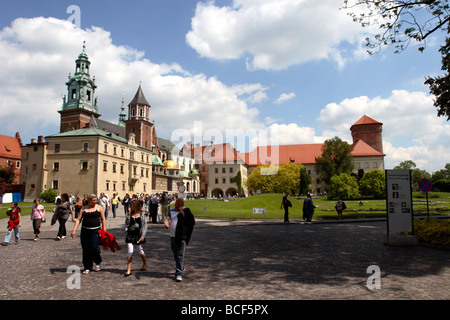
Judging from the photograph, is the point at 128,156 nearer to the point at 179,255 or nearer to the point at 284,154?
the point at 284,154

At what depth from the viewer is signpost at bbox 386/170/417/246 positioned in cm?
1159

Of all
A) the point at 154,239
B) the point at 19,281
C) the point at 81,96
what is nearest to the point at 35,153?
the point at 81,96

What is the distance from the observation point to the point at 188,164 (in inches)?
4774

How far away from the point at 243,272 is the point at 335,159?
7547 centimetres

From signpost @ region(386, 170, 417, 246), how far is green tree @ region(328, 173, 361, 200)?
45.7m

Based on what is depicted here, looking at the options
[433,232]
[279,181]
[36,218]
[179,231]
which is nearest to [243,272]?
[179,231]

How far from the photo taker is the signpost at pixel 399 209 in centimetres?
1159

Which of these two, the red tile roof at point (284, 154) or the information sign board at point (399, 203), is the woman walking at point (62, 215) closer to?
the information sign board at point (399, 203)

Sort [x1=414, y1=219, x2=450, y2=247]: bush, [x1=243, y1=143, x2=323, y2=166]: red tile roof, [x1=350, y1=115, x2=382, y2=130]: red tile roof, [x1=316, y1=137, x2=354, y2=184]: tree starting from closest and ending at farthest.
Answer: [x1=414, y1=219, x2=450, y2=247]: bush < [x1=316, y1=137, x2=354, y2=184]: tree < [x1=350, y1=115, x2=382, y2=130]: red tile roof < [x1=243, y1=143, x2=323, y2=166]: red tile roof

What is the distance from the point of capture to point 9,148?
266 feet

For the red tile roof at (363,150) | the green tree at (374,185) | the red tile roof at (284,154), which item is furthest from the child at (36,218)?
the red tile roof at (363,150)

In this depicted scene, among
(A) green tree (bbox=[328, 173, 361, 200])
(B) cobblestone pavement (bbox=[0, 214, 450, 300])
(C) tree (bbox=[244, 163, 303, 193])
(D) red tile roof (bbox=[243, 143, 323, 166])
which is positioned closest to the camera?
(B) cobblestone pavement (bbox=[0, 214, 450, 300])

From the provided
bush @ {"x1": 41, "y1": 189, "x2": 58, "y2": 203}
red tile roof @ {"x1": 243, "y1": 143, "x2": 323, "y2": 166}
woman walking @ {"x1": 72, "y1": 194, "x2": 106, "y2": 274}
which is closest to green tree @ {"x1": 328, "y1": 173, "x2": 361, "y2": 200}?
red tile roof @ {"x1": 243, "y1": 143, "x2": 323, "y2": 166}

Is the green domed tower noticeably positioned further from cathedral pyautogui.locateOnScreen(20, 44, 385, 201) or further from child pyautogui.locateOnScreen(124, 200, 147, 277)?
child pyautogui.locateOnScreen(124, 200, 147, 277)
